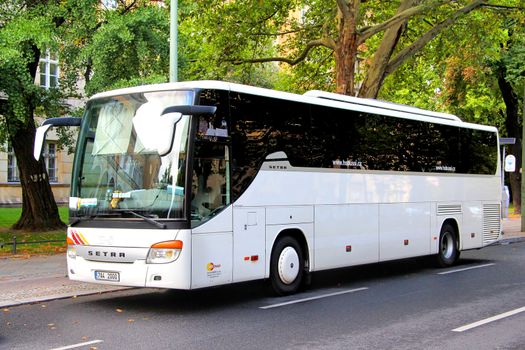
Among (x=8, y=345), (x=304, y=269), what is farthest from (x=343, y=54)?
(x=8, y=345)

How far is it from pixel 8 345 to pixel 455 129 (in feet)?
37.7

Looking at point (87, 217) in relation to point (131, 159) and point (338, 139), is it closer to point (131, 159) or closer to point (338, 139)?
point (131, 159)

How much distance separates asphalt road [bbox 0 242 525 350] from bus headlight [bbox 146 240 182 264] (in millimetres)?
782

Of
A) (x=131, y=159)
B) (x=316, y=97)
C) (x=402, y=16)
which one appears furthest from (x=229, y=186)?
(x=402, y=16)

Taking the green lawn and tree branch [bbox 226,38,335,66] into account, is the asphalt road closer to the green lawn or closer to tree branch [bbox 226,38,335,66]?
the green lawn

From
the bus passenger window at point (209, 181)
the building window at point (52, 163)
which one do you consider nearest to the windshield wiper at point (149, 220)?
the bus passenger window at point (209, 181)

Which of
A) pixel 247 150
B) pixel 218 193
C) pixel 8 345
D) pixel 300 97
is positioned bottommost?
pixel 8 345

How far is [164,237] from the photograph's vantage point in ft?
29.8

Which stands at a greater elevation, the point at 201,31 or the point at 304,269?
the point at 201,31

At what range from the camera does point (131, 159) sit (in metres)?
9.50

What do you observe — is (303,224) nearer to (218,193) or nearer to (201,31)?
(218,193)

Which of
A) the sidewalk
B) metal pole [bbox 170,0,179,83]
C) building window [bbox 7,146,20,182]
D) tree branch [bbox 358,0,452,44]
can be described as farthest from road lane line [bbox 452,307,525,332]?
building window [bbox 7,146,20,182]

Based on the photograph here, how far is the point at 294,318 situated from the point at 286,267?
6.38 ft

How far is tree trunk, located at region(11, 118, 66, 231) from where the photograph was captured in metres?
20.6
